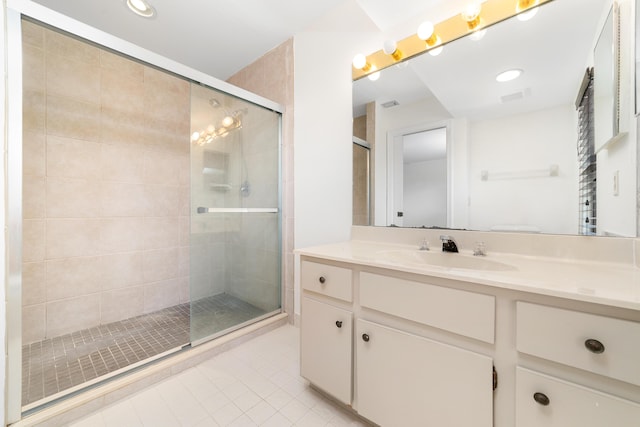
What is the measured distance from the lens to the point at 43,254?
5.67 feet

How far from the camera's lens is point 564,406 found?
0.66 meters

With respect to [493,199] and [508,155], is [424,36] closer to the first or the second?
[508,155]

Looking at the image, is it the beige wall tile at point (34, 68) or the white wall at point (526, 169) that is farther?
the beige wall tile at point (34, 68)

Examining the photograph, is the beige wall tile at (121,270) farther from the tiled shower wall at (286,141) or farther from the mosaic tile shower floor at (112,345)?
the tiled shower wall at (286,141)


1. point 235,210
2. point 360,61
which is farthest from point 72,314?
point 360,61

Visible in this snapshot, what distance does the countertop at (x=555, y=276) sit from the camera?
0.62 metres

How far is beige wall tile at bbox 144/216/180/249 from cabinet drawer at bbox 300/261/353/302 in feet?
5.48

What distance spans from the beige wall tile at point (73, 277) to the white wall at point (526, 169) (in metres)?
2.64

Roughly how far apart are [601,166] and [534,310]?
2.55 ft

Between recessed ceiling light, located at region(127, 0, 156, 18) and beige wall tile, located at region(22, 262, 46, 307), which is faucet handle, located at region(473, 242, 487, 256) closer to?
recessed ceiling light, located at region(127, 0, 156, 18)

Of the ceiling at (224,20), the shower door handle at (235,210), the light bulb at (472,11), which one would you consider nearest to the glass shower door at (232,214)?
the shower door handle at (235,210)

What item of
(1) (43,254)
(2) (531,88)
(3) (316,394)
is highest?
(2) (531,88)

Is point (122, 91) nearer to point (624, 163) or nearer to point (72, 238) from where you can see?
point (72, 238)

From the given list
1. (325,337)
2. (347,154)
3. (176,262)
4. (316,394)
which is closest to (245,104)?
(347,154)
